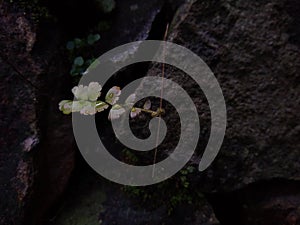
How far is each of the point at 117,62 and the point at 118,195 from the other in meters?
0.60

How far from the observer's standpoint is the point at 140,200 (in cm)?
150

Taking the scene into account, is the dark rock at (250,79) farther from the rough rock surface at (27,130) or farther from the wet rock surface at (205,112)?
the rough rock surface at (27,130)

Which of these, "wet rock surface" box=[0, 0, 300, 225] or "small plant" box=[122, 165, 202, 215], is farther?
"small plant" box=[122, 165, 202, 215]

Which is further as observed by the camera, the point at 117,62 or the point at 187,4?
the point at 117,62

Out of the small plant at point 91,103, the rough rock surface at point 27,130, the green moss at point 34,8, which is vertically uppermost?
the green moss at point 34,8

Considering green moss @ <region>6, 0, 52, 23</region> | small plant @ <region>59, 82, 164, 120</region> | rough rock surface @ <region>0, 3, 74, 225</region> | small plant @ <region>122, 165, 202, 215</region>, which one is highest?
green moss @ <region>6, 0, 52, 23</region>

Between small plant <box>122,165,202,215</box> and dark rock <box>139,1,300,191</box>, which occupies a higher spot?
dark rock <box>139,1,300,191</box>

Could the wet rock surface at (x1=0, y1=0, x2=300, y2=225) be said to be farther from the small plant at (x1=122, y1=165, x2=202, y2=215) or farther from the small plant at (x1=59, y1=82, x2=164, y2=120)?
the small plant at (x1=59, y1=82, x2=164, y2=120)

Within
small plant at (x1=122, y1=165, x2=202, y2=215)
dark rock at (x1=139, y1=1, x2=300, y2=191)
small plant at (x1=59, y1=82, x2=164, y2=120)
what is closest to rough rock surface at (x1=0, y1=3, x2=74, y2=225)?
small plant at (x1=59, y1=82, x2=164, y2=120)

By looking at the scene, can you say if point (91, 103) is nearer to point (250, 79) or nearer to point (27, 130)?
point (27, 130)

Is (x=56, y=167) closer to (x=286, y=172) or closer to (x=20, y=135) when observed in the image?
(x=20, y=135)

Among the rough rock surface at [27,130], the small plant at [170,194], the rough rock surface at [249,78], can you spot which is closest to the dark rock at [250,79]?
the rough rock surface at [249,78]

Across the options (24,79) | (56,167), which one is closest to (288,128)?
(56,167)

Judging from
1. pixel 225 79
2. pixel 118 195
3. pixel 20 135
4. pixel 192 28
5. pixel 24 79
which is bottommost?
pixel 118 195
